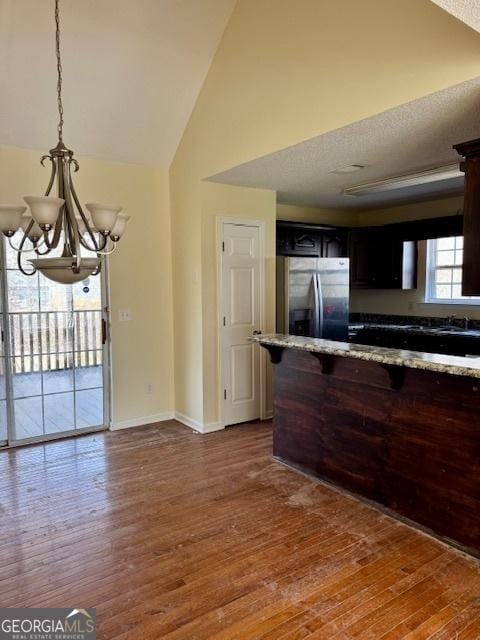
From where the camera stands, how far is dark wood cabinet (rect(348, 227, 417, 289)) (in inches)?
231

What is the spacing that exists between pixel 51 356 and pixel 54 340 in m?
0.16

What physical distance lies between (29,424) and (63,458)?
24.3 inches

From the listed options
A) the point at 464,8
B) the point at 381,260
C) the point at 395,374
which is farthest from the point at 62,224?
the point at 381,260

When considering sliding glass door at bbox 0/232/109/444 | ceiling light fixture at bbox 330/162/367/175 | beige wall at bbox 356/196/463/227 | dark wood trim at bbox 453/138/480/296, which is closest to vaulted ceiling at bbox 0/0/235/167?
sliding glass door at bbox 0/232/109/444

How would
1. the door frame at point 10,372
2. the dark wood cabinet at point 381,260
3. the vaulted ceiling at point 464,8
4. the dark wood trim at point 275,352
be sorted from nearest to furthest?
the vaulted ceiling at point 464,8 → the dark wood trim at point 275,352 → the door frame at point 10,372 → the dark wood cabinet at point 381,260

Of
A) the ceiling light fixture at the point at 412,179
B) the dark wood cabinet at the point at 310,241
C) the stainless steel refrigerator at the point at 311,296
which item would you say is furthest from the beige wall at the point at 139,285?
the ceiling light fixture at the point at 412,179

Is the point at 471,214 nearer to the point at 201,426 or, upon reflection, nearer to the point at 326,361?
the point at 326,361

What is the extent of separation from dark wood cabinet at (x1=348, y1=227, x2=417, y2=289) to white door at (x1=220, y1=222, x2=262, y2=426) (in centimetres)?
187

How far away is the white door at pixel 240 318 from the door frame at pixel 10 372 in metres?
1.17

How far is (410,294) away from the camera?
A: 6074 mm

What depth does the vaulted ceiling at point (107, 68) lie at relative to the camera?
331 centimetres

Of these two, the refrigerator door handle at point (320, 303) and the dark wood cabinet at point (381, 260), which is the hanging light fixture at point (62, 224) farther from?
the dark wood cabinet at point (381, 260)

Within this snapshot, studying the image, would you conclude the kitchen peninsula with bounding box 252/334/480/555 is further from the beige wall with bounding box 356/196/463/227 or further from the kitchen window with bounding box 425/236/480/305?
the beige wall with bounding box 356/196/463/227

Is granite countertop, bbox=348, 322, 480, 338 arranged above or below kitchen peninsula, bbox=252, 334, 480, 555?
above
